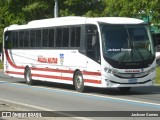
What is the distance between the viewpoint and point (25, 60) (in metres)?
26.7

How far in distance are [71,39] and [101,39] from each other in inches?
88.4

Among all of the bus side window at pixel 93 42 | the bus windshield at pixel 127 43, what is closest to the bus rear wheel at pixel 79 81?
the bus side window at pixel 93 42

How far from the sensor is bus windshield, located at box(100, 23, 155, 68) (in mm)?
19766

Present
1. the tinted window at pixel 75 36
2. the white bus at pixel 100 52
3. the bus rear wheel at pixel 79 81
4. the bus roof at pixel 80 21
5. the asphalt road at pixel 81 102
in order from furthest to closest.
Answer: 1. the tinted window at pixel 75 36
2. the bus rear wheel at pixel 79 81
3. the bus roof at pixel 80 21
4. the white bus at pixel 100 52
5. the asphalt road at pixel 81 102

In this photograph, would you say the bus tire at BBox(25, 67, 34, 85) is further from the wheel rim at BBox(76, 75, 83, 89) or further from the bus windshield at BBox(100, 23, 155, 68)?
the bus windshield at BBox(100, 23, 155, 68)

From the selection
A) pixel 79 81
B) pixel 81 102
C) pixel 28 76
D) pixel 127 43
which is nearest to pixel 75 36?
pixel 79 81

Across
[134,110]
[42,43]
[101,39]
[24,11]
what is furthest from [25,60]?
[24,11]

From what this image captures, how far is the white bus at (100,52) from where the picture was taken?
1967 cm

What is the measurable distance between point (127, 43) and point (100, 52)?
1.07 m

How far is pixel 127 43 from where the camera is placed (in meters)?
20.0

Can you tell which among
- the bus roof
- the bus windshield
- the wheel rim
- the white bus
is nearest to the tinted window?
the white bus

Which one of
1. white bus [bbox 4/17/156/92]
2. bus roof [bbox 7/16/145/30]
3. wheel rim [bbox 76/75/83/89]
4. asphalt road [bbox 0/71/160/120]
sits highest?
bus roof [bbox 7/16/145/30]

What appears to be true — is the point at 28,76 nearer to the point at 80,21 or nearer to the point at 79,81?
the point at 79,81

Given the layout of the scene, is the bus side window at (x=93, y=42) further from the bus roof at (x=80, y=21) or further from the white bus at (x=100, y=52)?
the bus roof at (x=80, y=21)
